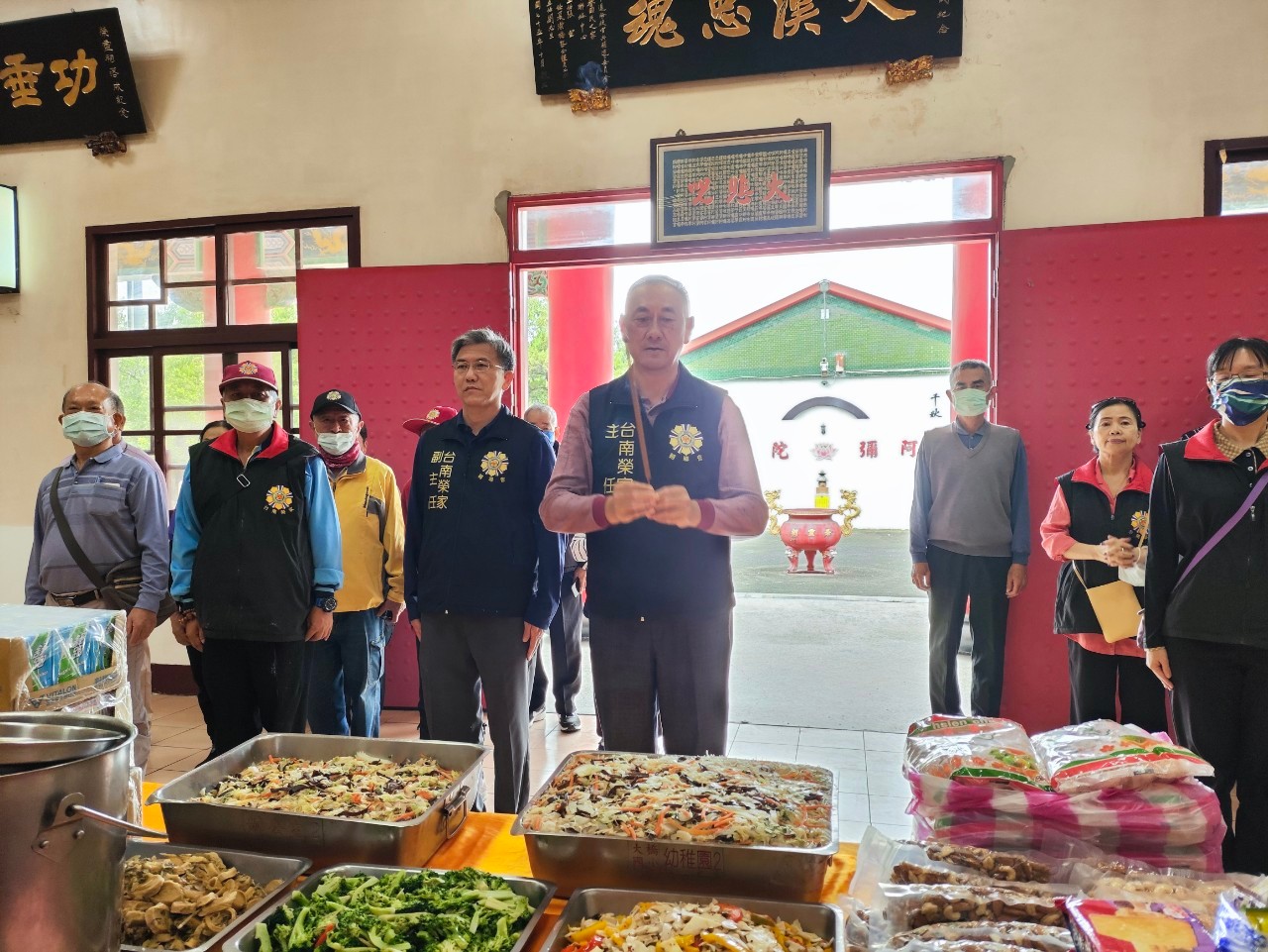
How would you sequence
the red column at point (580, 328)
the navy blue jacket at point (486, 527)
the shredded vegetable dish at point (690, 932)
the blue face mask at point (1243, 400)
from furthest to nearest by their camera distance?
the red column at point (580, 328) < the navy blue jacket at point (486, 527) < the blue face mask at point (1243, 400) < the shredded vegetable dish at point (690, 932)

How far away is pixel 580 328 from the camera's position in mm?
8359

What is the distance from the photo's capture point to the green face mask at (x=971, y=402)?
3.48 m

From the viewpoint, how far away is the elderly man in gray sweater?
11.3ft

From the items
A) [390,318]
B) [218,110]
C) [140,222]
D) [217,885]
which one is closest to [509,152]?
[390,318]

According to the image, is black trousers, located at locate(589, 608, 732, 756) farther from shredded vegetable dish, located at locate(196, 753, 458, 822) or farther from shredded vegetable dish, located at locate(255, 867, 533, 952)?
shredded vegetable dish, located at locate(255, 867, 533, 952)

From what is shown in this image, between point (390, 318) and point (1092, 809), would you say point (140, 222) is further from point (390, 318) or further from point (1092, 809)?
point (1092, 809)

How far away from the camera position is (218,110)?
14.1ft

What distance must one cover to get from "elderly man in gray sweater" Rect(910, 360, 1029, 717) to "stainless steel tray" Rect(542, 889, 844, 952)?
2716 millimetres

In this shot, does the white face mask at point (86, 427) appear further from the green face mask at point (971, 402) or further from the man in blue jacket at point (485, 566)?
the green face mask at point (971, 402)

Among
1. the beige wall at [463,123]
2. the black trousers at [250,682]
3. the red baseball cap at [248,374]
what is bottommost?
the black trousers at [250,682]

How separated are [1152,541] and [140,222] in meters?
4.96

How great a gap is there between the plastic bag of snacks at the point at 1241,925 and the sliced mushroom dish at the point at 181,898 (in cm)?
116

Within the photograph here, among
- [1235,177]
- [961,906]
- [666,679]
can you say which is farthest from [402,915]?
[1235,177]

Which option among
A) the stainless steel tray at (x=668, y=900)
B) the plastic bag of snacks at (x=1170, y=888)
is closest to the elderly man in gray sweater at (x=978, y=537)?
the plastic bag of snacks at (x=1170, y=888)
